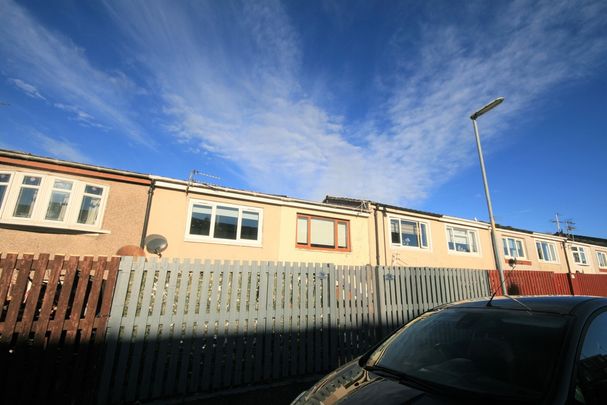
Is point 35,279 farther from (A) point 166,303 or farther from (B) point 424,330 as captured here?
(B) point 424,330

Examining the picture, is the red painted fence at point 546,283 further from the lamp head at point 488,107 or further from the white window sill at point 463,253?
the lamp head at point 488,107

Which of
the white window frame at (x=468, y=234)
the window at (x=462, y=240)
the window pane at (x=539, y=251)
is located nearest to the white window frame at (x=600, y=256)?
the window pane at (x=539, y=251)

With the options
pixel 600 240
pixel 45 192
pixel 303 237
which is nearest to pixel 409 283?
pixel 303 237

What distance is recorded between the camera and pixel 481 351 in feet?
7.56

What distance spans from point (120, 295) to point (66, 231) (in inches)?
337

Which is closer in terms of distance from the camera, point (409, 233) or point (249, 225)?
point (249, 225)

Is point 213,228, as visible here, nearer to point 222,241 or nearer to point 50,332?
point 222,241

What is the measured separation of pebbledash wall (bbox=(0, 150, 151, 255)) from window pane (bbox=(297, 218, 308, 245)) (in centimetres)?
698

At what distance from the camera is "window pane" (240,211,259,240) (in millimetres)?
13078

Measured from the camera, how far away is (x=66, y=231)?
33.5 feet

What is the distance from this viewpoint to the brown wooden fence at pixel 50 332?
348cm

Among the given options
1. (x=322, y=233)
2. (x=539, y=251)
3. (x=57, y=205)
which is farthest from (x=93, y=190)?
(x=539, y=251)

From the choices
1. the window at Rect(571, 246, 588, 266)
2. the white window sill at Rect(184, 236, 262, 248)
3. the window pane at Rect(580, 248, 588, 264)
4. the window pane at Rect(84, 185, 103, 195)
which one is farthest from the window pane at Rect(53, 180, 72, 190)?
the window pane at Rect(580, 248, 588, 264)

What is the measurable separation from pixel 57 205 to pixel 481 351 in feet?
44.3
